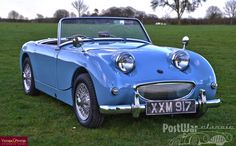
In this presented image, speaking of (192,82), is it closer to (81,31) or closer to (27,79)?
(81,31)

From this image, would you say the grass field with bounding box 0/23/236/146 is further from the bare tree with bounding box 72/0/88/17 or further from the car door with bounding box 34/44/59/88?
the bare tree with bounding box 72/0/88/17

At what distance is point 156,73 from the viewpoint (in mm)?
5168

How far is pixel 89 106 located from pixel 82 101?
0.21m

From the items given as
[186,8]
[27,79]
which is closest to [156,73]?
[27,79]

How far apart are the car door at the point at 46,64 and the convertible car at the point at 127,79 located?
2 centimetres

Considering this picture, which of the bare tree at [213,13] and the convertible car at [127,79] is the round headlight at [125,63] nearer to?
the convertible car at [127,79]

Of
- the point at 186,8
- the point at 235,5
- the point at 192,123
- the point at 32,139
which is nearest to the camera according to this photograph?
the point at 32,139

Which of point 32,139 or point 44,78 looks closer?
point 32,139

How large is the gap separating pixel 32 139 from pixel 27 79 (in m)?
3.09

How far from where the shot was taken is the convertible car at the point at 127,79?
4.99 m

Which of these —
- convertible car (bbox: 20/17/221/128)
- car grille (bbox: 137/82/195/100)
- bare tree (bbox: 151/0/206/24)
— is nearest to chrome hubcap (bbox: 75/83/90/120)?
convertible car (bbox: 20/17/221/128)

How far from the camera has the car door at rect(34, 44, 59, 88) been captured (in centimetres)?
645

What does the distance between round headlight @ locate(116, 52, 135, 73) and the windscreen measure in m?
1.64

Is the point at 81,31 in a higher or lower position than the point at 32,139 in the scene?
higher
